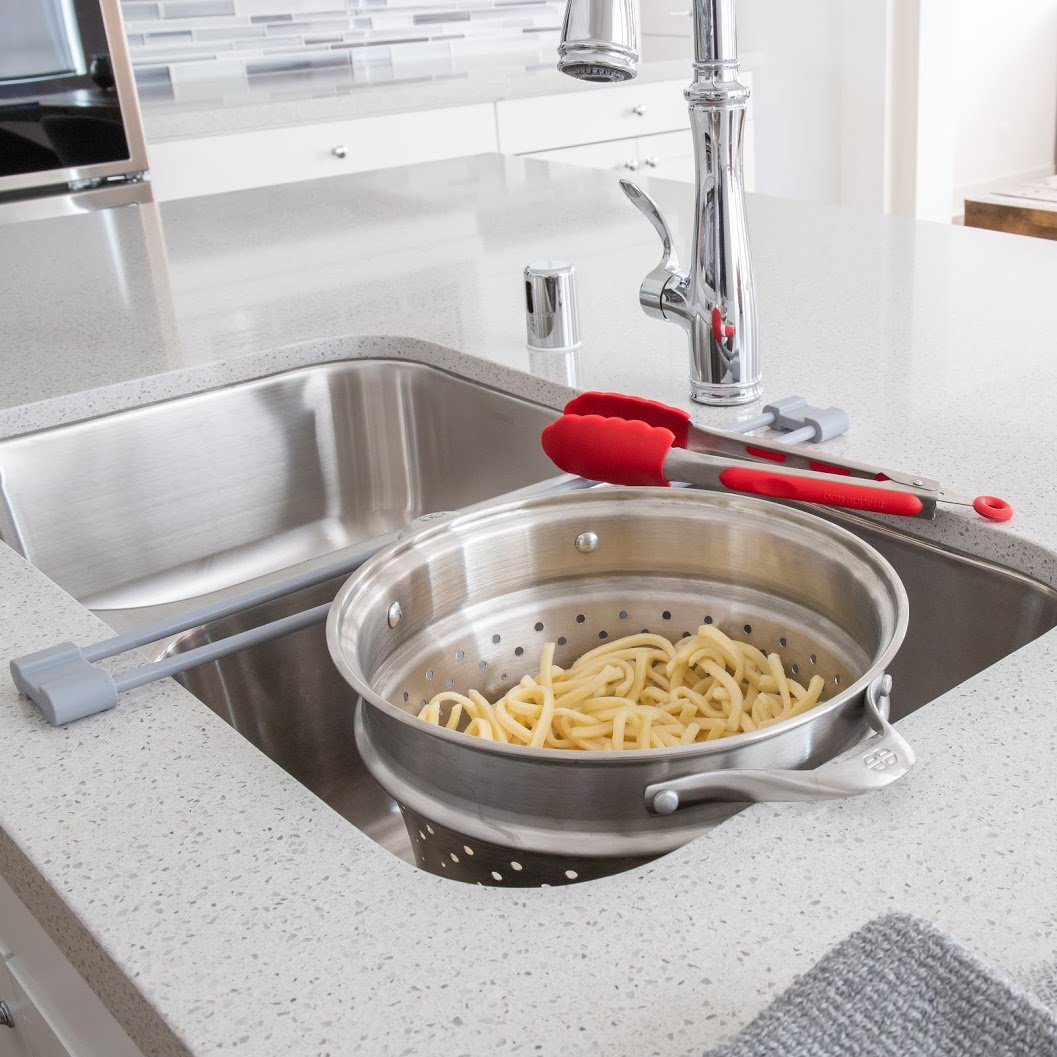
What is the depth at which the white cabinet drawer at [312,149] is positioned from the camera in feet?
10.3

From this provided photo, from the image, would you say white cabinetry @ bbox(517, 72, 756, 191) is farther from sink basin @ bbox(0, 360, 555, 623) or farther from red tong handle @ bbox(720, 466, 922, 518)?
red tong handle @ bbox(720, 466, 922, 518)

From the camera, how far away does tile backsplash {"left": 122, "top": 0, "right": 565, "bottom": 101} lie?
3.63m

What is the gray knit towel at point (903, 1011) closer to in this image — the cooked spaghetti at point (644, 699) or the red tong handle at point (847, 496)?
the cooked spaghetti at point (644, 699)

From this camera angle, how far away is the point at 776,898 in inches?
19.2

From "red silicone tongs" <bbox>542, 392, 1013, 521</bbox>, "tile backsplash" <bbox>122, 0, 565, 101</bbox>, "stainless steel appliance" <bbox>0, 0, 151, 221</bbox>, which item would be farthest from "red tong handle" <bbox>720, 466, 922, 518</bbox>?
"tile backsplash" <bbox>122, 0, 565, 101</bbox>

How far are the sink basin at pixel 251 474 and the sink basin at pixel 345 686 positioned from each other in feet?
1.12

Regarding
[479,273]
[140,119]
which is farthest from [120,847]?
[140,119]

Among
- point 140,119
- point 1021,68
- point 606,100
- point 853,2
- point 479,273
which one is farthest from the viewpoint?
point 1021,68

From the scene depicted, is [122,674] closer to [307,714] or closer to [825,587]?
[307,714]

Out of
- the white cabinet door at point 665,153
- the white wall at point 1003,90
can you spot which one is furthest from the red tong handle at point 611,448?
the white wall at point 1003,90

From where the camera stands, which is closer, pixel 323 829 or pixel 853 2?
pixel 323 829

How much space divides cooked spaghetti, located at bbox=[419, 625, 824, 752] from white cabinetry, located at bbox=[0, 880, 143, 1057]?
0.22 meters

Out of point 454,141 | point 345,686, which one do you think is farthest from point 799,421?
point 454,141

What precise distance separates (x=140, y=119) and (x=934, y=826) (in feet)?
9.53
